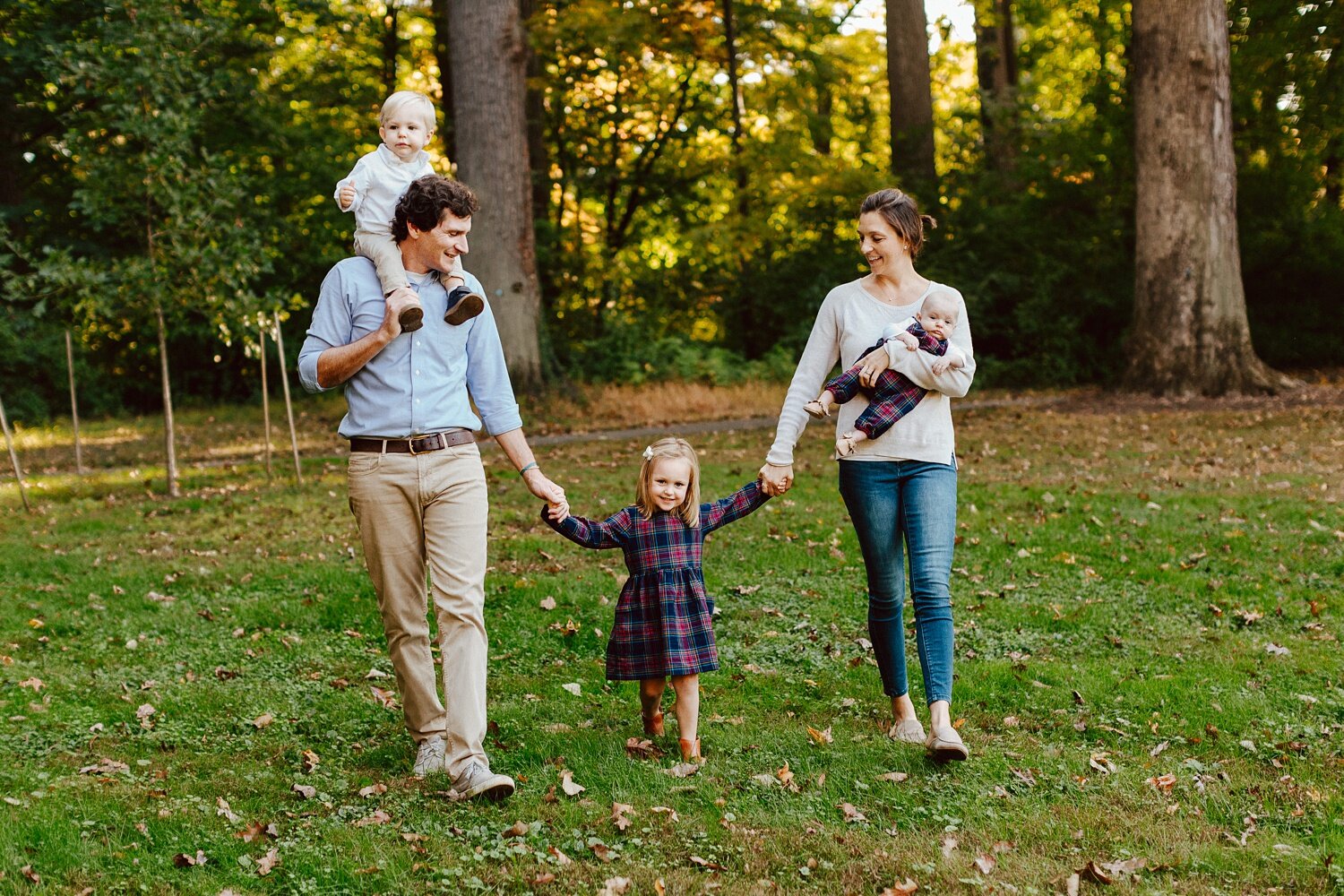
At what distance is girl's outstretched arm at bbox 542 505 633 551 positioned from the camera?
15.7 ft

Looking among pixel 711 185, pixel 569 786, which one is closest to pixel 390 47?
pixel 711 185

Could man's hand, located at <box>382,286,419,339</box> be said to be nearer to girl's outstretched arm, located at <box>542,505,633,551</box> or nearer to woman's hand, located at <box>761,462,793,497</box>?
girl's outstretched arm, located at <box>542,505,633,551</box>

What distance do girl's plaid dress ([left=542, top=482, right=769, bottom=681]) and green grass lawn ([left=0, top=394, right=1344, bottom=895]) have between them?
0.43 metres

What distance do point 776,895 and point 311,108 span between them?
77.6 ft

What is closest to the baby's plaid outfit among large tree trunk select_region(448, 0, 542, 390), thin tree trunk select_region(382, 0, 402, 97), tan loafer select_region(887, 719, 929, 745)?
tan loafer select_region(887, 719, 929, 745)

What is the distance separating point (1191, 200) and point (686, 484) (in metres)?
13.0

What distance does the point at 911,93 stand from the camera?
21.6 m

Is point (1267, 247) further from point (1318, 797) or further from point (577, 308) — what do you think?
point (1318, 797)

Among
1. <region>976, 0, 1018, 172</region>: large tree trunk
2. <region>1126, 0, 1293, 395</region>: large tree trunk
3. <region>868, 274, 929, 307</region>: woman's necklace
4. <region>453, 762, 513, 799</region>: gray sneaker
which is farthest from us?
<region>976, 0, 1018, 172</region>: large tree trunk

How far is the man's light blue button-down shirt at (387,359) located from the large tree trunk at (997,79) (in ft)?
65.8

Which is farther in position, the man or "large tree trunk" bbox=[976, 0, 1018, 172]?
"large tree trunk" bbox=[976, 0, 1018, 172]

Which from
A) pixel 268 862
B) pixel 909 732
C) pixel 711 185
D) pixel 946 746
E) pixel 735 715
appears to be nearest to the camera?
pixel 268 862

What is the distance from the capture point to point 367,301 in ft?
14.8

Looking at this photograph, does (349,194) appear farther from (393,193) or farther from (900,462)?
(900,462)
